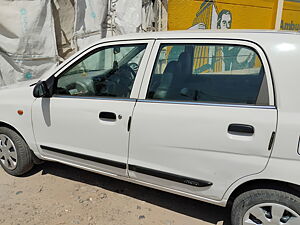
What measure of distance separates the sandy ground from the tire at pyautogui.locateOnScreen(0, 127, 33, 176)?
0.44ft

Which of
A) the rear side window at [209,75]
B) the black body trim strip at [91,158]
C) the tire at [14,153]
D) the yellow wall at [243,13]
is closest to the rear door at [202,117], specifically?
the rear side window at [209,75]

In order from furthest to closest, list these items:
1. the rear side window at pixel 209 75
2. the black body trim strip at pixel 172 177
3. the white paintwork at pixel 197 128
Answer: the black body trim strip at pixel 172 177
the rear side window at pixel 209 75
the white paintwork at pixel 197 128

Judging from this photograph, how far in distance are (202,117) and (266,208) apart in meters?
0.82

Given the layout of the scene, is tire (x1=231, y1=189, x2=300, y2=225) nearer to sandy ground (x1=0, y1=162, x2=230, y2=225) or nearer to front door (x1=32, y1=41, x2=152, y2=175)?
sandy ground (x1=0, y1=162, x2=230, y2=225)

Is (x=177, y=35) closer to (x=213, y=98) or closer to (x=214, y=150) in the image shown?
(x=213, y=98)

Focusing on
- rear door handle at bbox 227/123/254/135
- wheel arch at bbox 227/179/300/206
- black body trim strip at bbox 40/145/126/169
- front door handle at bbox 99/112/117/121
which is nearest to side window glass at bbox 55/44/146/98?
front door handle at bbox 99/112/117/121

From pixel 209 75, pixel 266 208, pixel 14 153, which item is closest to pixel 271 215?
pixel 266 208

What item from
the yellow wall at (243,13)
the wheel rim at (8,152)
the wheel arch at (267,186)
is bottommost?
the wheel rim at (8,152)

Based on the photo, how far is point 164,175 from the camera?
6.39 ft

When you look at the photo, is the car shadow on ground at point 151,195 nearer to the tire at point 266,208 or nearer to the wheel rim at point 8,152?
the wheel rim at point 8,152

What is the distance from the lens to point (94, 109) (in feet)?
6.74

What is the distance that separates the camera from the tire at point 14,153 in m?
2.57

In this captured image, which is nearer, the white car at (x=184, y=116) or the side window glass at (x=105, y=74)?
the white car at (x=184, y=116)

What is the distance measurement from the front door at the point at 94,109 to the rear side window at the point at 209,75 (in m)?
0.21
